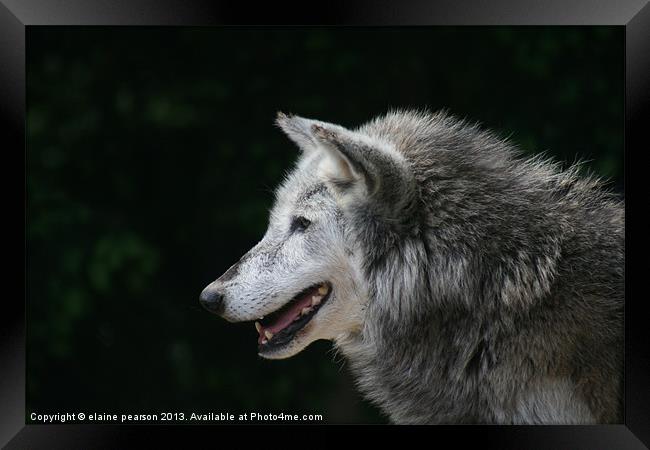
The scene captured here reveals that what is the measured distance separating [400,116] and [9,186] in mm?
1529

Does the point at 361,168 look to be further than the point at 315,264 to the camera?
No

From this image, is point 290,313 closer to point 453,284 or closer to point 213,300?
point 213,300

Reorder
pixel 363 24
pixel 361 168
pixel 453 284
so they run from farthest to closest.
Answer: pixel 363 24 < pixel 453 284 < pixel 361 168

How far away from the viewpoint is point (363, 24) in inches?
116

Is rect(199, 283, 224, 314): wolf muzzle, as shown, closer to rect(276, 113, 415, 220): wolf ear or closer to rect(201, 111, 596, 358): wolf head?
rect(201, 111, 596, 358): wolf head

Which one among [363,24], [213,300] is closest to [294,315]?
[213,300]

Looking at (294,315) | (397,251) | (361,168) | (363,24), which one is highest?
(363,24)

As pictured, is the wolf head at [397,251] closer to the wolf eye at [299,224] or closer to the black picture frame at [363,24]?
the wolf eye at [299,224]

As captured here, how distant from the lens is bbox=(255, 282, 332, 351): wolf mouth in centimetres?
291

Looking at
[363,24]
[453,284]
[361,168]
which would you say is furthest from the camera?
[363,24]

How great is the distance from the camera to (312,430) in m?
3.05

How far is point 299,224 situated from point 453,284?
1.98 feet

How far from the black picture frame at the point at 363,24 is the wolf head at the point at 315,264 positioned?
0.46m

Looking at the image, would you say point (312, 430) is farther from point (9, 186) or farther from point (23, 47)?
point (23, 47)
